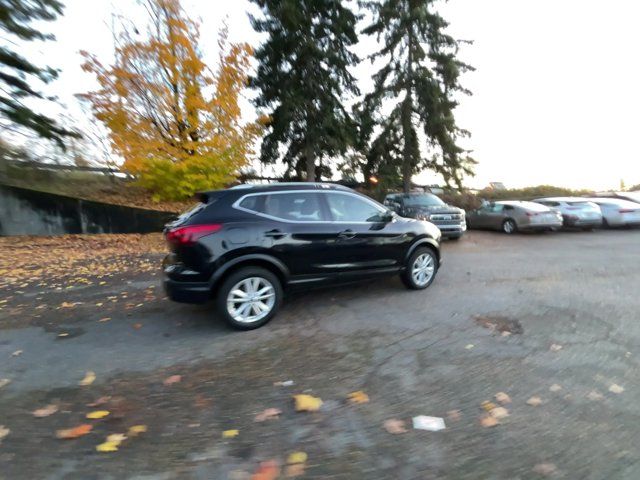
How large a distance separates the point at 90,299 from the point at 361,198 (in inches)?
177

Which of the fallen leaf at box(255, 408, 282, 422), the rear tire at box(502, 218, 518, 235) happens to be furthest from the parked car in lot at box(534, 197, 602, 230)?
the fallen leaf at box(255, 408, 282, 422)

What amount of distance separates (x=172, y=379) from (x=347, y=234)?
285cm

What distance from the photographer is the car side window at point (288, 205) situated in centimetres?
463

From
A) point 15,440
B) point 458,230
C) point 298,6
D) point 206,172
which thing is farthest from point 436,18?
point 15,440

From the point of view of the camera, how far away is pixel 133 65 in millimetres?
11102

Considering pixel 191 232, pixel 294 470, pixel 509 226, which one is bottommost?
pixel 294 470

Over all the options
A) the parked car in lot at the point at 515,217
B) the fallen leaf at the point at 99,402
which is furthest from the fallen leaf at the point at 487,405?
the parked car in lot at the point at 515,217

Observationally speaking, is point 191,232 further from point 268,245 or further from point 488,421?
point 488,421

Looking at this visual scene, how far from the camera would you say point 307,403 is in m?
2.93

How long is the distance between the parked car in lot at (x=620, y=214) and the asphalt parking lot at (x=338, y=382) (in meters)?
10.9

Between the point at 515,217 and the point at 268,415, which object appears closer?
the point at 268,415

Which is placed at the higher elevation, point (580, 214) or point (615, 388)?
point (580, 214)

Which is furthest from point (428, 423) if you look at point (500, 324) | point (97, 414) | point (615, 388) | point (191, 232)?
point (191, 232)

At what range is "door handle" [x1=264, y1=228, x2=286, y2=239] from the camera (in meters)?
4.56
